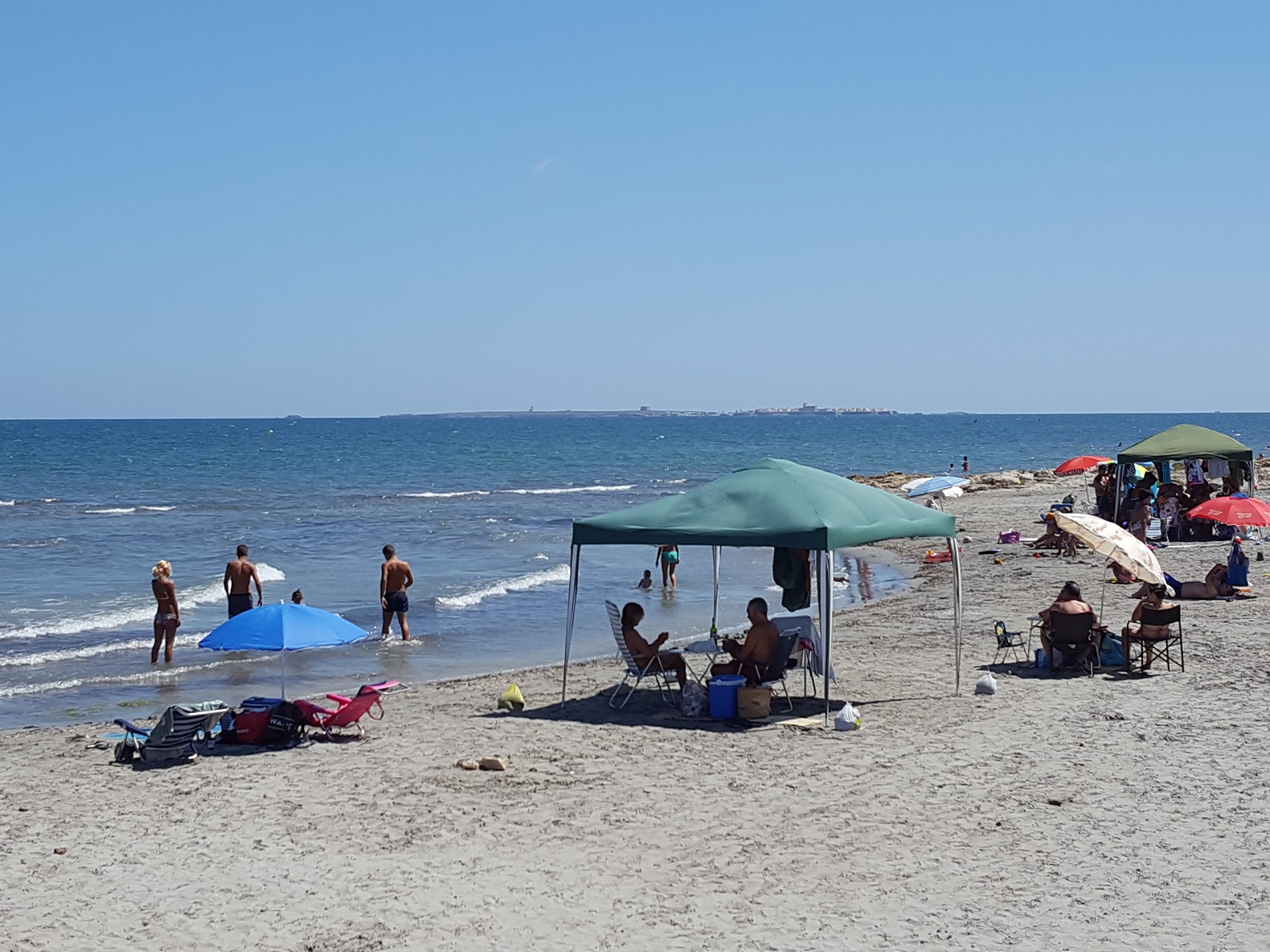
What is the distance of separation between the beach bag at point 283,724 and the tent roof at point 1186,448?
15.0 m

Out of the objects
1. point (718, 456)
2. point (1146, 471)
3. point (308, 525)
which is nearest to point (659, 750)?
point (1146, 471)

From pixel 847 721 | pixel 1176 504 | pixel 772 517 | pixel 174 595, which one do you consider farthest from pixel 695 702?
pixel 1176 504

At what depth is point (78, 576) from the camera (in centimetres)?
2448

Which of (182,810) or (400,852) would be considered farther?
(182,810)

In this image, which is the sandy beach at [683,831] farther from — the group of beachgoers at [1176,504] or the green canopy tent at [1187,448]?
the group of beachgoers at [1176,504]

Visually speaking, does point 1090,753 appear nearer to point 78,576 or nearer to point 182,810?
point 182,810

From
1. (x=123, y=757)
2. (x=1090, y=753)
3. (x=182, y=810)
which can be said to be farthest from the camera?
(x=123, y=757)

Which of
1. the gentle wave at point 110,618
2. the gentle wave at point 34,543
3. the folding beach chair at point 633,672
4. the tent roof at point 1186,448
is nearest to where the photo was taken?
the folding beach chair at point 633,672

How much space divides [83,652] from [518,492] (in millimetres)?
36803

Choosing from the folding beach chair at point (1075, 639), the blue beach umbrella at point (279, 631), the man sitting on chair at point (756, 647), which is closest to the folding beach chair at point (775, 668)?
the man sitting on chair at point (756, 647)

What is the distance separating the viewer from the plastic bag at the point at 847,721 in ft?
32.9

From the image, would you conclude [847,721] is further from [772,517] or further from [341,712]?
[341,712]

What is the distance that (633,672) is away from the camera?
35.9 feet

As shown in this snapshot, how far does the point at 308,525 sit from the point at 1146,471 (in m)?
23.1
